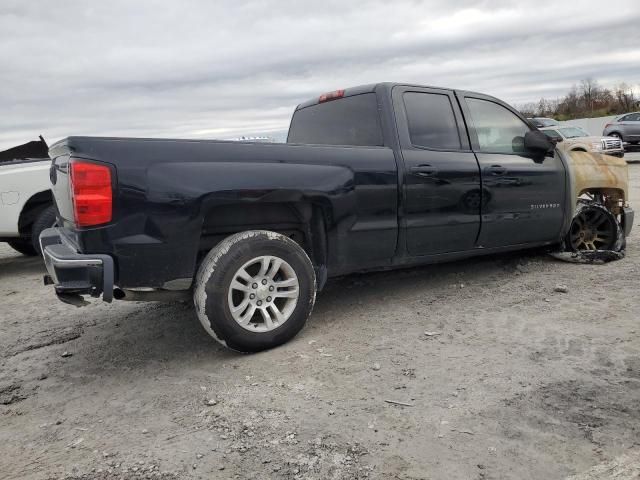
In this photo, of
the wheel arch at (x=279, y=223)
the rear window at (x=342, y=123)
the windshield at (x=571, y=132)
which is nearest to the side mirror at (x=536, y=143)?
the rear window at (x=342, y=123)

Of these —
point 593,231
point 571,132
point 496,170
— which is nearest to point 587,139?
point 571,132

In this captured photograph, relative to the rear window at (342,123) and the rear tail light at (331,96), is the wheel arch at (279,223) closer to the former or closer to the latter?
the rear window at (342,123)

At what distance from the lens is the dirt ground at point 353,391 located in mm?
2432

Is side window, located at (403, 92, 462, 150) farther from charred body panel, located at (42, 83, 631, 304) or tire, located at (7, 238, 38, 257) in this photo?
tire, located at (7, 238, 38, 257)

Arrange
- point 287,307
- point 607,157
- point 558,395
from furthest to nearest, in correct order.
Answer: point 607,157, point 287,307, point 558,395

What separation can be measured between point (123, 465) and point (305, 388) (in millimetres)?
1042

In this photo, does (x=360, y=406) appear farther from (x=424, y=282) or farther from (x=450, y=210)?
(x=424, y=282)

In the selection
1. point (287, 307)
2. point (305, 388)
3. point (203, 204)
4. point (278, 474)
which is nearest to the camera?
point (278, 474)

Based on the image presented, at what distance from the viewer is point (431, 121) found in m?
4.62

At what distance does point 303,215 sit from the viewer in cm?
389

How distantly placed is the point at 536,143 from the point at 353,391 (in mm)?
3247

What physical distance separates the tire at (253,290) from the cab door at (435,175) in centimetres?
103

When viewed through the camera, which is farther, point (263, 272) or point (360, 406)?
point (263, 272)

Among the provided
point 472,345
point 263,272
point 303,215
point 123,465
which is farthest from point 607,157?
point 123,465
